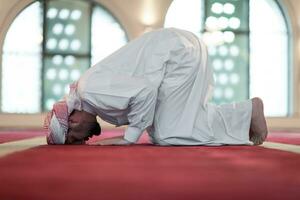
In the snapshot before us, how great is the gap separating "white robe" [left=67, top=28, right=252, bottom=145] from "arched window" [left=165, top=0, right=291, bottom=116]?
707 centimetres

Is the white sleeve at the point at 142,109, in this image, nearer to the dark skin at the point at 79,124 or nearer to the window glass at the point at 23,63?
the dark skin at the point at 79,124

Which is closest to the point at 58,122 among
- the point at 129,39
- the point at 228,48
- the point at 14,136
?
the point at 14,136

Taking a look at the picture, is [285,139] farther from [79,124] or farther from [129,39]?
[129,39]

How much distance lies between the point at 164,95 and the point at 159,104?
0.22 ft

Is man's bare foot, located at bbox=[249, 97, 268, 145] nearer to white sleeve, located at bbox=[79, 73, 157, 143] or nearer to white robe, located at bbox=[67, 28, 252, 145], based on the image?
white robe, located at bbox=[67, 28, 252, 145]

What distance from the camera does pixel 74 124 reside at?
3.35 m

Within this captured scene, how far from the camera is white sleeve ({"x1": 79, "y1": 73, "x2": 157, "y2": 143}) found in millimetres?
3121

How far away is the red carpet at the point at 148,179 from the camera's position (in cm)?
137

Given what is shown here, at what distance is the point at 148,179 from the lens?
5.27 ft

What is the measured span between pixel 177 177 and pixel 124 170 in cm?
25

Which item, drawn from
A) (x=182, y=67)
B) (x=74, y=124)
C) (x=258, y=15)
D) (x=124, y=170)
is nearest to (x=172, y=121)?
(x=182, y=67)

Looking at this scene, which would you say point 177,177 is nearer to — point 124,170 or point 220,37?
point 124,170

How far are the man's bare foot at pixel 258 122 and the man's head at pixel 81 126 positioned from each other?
0.99 m

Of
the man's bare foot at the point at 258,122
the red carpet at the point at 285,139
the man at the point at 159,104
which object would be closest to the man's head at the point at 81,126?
the man at the point at 159,104
